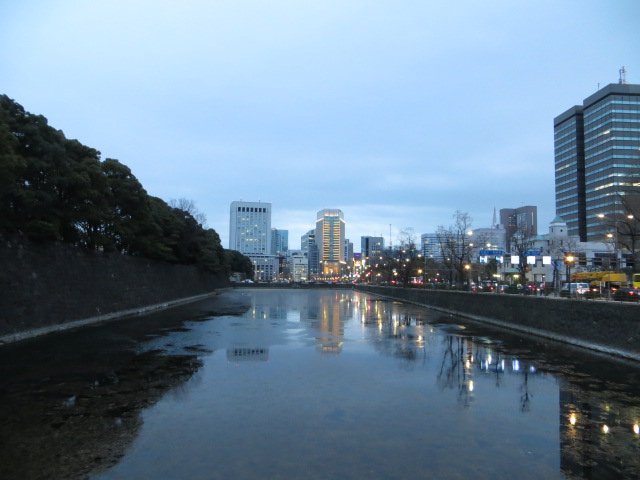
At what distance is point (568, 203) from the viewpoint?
153 m

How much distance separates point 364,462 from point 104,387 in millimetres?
7568

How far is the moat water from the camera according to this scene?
6488 mm

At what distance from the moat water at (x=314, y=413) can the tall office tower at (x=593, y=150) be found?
411 ft

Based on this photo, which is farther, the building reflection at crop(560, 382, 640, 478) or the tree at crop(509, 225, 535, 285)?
the tree at crop(509, 225, 535, 285)

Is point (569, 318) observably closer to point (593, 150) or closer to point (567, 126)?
point (593, 150)

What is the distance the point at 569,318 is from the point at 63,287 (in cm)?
2666

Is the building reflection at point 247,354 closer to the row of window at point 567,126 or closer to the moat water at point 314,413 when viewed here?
the moat water at point 314,413

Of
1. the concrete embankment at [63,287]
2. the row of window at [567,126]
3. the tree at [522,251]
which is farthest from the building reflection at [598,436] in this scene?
the row of window at [567,126]

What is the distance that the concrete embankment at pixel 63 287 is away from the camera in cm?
2083

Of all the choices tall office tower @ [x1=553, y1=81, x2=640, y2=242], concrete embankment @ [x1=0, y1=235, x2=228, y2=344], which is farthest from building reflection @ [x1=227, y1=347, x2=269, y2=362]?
tall office tower @ [x1=553, y1=81, x2=640, y2=242]

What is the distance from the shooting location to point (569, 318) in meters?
20.4

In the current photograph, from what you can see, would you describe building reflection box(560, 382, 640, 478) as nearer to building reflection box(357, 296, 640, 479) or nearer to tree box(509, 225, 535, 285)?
building reflection box(357, 296, 640, 479)

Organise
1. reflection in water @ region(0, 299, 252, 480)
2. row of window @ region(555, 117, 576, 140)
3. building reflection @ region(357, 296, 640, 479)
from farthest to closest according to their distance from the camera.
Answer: row of window @ region(555, 117, 576, 140) → building reflection @ region(357, 296, 640, 479) → reflection in water @ region(0, 299, 252, 480)

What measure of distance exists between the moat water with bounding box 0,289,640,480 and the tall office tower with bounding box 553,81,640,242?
125 metres
